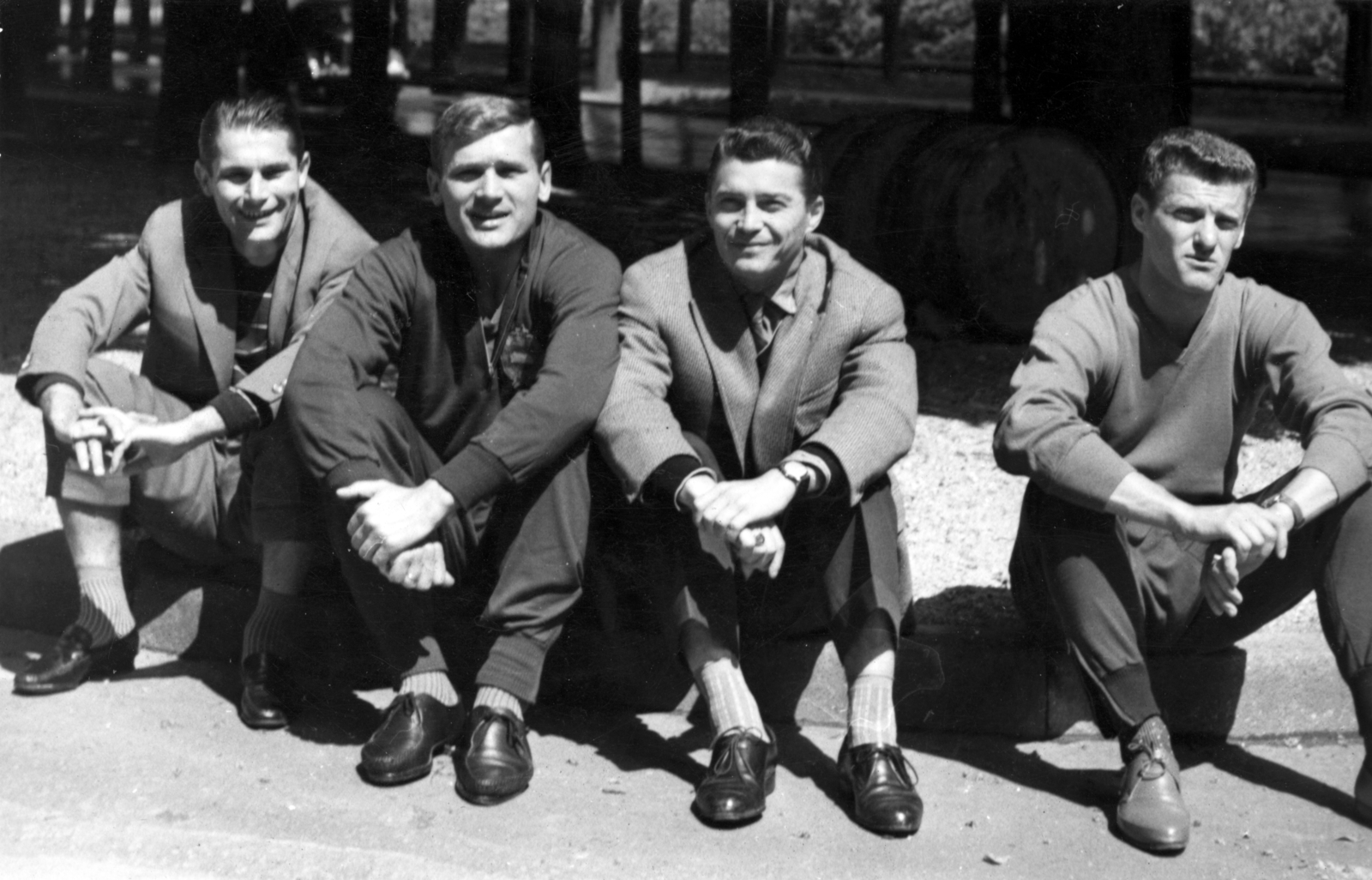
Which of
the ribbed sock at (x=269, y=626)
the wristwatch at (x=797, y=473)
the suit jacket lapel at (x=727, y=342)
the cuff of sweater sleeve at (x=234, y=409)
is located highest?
the suit jacket lapel at (x=727, y=342)

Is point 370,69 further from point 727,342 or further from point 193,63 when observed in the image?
point 727,342

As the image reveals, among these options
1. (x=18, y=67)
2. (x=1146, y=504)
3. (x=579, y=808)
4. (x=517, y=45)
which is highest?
(x=517, y=45)

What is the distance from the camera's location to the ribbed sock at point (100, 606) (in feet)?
13.1

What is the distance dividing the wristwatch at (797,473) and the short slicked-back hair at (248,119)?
1.43 metres

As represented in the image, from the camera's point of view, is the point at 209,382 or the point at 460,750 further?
the point at 209,382

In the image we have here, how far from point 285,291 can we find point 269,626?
30.4 inches

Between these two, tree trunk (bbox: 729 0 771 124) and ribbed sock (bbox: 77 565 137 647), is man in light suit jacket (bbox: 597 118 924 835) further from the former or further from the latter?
tree trunk (bbox: 729 0 771 124)

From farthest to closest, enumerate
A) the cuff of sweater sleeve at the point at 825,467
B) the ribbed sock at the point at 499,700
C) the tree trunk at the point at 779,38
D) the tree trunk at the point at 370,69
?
1. the tree trunk at the point at 779,38
2. the tree trunk at the point at 370,69
3. the ribbed sock at the point at 499,700
4. the cuff of sweater sleeve at the point at 825,467

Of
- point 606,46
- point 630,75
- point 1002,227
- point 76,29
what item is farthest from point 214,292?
point 76,29

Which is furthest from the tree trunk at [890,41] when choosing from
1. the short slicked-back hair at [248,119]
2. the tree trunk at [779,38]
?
the short slicked-back hair at [248,119]

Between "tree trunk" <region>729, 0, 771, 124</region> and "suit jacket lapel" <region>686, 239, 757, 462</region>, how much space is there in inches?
136

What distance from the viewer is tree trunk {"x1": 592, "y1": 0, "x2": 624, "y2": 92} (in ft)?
78.8

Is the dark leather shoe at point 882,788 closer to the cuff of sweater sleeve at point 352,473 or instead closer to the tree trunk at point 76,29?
the cuff of sweater sleeve at point 352,473

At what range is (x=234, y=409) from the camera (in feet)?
12.4
